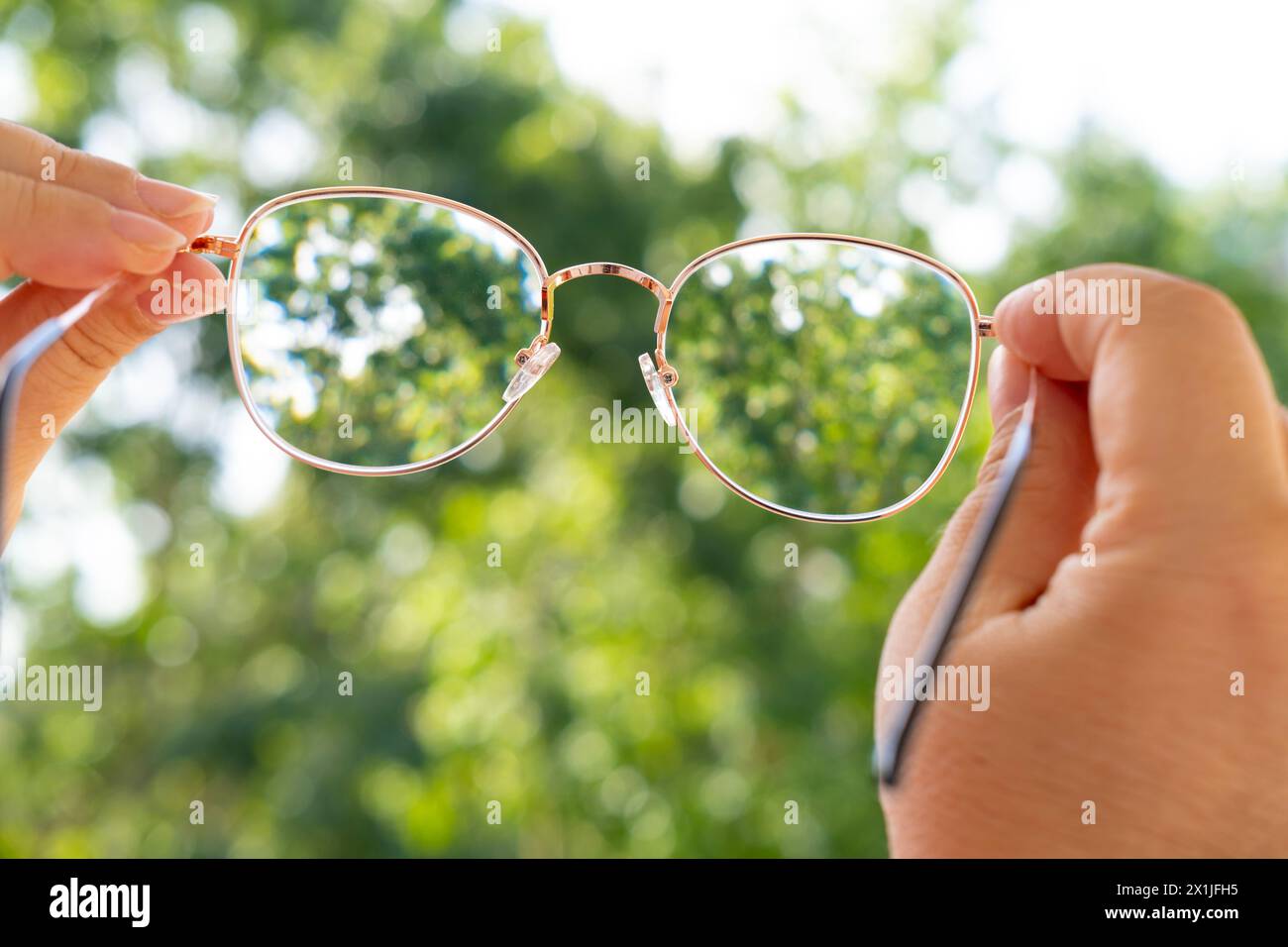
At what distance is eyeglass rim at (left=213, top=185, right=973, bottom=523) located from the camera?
915mm

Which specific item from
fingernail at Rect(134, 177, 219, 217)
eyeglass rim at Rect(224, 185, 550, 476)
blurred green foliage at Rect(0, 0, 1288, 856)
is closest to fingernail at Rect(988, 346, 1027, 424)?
eyeglass rim at Rect(224, 185, 550, 476)

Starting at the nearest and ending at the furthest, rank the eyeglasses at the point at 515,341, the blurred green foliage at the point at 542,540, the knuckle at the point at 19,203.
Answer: the knuckle at the point at 19,203 < the eyeglasses at the point at 515,341 < the blurred green foliage at the point at 542,540

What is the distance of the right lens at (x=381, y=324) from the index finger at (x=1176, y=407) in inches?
22.8

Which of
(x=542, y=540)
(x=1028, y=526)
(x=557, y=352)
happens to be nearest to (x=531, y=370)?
(x=557, y=352)

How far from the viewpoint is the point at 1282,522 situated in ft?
1.82

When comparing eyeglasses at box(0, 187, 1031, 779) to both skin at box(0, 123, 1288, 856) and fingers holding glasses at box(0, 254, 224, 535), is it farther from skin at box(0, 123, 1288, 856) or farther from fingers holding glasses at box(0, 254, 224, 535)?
skin at box(0, 123, 1288, 856)

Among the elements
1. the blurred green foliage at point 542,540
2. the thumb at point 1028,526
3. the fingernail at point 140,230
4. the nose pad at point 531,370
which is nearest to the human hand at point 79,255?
the fingernail at point 140,230

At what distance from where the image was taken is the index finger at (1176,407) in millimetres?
554

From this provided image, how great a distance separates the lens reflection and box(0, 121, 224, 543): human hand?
0.47 m

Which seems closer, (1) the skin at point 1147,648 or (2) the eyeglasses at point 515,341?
(1) the skin at point 1147,648

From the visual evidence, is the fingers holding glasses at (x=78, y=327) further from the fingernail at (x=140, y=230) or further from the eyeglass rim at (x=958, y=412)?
the eyeglass rim at (x=958, y=412)
